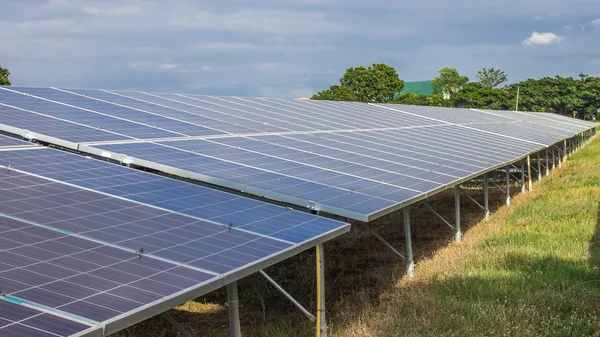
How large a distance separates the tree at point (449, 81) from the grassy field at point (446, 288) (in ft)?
361

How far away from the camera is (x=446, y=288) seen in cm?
1188

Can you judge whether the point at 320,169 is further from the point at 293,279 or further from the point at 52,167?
the point at 52,167

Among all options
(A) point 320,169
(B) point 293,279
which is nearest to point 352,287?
(B) point 293,279

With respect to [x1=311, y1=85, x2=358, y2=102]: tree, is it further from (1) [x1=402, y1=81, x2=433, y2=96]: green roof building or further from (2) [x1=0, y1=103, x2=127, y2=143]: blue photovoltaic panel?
(2) [x1=0, y1=103, x2=127, y2=143]: blue photovoltaic panel

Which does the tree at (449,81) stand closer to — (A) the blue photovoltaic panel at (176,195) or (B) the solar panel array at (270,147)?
(B) the solar panel array at (270,147)

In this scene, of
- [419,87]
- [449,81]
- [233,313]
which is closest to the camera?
[233,313]

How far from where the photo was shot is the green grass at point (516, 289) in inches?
388

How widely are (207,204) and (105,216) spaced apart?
156cm

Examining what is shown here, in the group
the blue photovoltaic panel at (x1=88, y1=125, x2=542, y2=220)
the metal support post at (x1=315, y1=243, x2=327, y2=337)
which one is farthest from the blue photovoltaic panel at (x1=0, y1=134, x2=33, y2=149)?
the metal support post at (x1=315, y1=243, x2=327, y2=337)

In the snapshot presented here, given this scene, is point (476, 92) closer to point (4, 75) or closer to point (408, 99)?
point (408, 99)

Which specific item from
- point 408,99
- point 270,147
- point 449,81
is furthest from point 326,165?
point 449,81

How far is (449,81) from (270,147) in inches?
4726

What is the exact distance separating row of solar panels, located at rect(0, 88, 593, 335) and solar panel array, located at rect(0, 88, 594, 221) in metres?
0.05

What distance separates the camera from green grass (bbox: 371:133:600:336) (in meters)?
9.85
